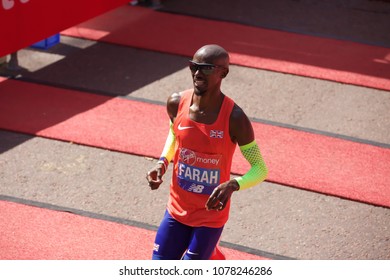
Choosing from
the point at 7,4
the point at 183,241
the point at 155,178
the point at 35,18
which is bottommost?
the point at 35,18

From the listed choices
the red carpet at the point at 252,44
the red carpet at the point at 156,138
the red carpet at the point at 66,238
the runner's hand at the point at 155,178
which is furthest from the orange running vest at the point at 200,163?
the red carpet at the point at 252,44

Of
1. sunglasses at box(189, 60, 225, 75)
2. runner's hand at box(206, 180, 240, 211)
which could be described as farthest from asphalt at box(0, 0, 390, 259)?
sunglasses at box(189, 60, 225, 75)

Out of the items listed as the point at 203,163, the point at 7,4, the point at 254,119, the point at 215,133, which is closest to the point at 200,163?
the point at 203,163

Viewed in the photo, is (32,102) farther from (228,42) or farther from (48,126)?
(228,42)

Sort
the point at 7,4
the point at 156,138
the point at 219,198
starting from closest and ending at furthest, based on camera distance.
→ the point at 219,198 < the point at 156,138 < the point at 7,4

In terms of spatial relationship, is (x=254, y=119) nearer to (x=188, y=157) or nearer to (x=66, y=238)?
(x=66, y=238)

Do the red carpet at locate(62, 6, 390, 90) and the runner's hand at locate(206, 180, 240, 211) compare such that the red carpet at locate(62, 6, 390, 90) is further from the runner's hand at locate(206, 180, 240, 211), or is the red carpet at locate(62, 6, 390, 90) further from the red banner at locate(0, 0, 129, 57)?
the runner's hand at locate(206, 180, 240, 211)

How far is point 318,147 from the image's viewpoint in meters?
10.5

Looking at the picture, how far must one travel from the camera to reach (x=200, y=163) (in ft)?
20.8

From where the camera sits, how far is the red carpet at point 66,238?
7.92 metres

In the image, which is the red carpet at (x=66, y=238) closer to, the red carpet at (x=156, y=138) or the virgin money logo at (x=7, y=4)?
the red carpet at (x=156, y=138)

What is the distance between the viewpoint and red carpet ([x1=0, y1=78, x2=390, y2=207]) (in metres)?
9.66

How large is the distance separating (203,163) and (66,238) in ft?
7.74

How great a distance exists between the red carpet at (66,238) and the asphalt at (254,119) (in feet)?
0.63
